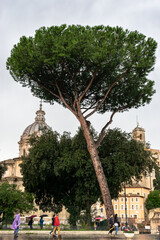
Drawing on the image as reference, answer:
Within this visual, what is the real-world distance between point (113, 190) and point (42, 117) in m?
43.8

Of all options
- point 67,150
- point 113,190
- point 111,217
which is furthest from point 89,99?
point 111,217

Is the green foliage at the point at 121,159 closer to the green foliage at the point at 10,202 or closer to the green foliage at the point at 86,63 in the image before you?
the green foliage at the point at 86,63

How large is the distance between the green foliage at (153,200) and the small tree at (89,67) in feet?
188

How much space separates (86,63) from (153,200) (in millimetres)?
64186

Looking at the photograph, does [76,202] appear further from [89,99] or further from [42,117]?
[42,117]

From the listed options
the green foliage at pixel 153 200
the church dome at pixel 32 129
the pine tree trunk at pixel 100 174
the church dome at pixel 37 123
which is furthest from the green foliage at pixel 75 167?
the green foliage at pixel 153 200

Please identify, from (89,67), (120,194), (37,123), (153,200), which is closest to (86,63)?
(89,67)

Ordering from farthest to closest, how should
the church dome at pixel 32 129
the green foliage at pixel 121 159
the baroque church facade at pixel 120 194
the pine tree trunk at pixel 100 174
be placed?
the church dome at pixel 32 129
the baroque church facade at pixel 120 194
the green foliage at pixel 121 159
the pine tree trunk at pixel 100 174

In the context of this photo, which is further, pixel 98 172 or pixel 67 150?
pixel 67 150

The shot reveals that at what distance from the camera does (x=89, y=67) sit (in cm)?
2222

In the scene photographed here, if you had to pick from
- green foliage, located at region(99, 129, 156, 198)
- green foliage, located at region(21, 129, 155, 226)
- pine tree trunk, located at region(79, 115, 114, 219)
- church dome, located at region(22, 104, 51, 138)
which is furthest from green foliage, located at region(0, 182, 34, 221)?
church dome, located at region(22, 104, 51, 138)

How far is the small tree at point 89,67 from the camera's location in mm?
20828

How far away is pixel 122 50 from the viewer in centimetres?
2106

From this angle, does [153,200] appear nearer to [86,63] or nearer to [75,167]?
[75,167]
